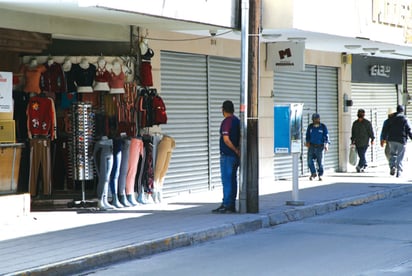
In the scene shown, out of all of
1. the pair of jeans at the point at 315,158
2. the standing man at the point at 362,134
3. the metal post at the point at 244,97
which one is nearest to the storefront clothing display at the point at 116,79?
the metal post at the point at 244,97

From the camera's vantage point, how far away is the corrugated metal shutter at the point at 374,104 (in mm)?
28719

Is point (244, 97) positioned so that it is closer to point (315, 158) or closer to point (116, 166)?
point (116, 166)

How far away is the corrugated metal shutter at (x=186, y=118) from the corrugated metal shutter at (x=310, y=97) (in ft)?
12.8

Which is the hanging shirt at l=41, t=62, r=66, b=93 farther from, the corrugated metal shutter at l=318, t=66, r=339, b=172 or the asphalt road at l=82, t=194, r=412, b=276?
the corrugated metal shutter at l=318, t=66, r=339, b=172

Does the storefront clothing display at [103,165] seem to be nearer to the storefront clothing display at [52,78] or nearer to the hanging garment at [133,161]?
the hanging garment at [133,161]

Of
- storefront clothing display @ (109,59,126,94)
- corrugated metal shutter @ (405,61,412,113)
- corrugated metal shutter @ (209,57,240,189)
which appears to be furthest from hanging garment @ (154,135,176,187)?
corrugated metal shutter @ (405,61,412,113)

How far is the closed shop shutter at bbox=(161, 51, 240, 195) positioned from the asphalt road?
4166 mm

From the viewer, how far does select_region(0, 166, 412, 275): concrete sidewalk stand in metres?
11.2

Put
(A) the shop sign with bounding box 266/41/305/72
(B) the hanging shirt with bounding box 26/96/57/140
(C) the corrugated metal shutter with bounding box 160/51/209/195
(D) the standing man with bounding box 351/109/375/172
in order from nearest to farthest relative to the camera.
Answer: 1. (B) the hanging shirt with bounding box 26/96/57/140
2. (C) the corrugated metal shutter with bounding box 160/51/209/195
3. (A) the shop sign with bounding box 266/41/305/72
4. (D) the standing man with bounding box 351/109/375/172

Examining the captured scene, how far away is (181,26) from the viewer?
1773 cm

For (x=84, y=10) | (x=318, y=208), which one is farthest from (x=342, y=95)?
(x=84, y=10)

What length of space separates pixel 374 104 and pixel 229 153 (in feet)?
48.9

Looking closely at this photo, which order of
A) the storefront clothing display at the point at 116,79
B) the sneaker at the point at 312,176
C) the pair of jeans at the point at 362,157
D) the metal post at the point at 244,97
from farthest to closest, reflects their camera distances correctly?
the pair of jeans at the point at 362,157
the sneaker at the point at 312,176
the storefront clothing display at the point at 116,79
the metal post at the point at 244,97

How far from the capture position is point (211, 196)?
1953cm
